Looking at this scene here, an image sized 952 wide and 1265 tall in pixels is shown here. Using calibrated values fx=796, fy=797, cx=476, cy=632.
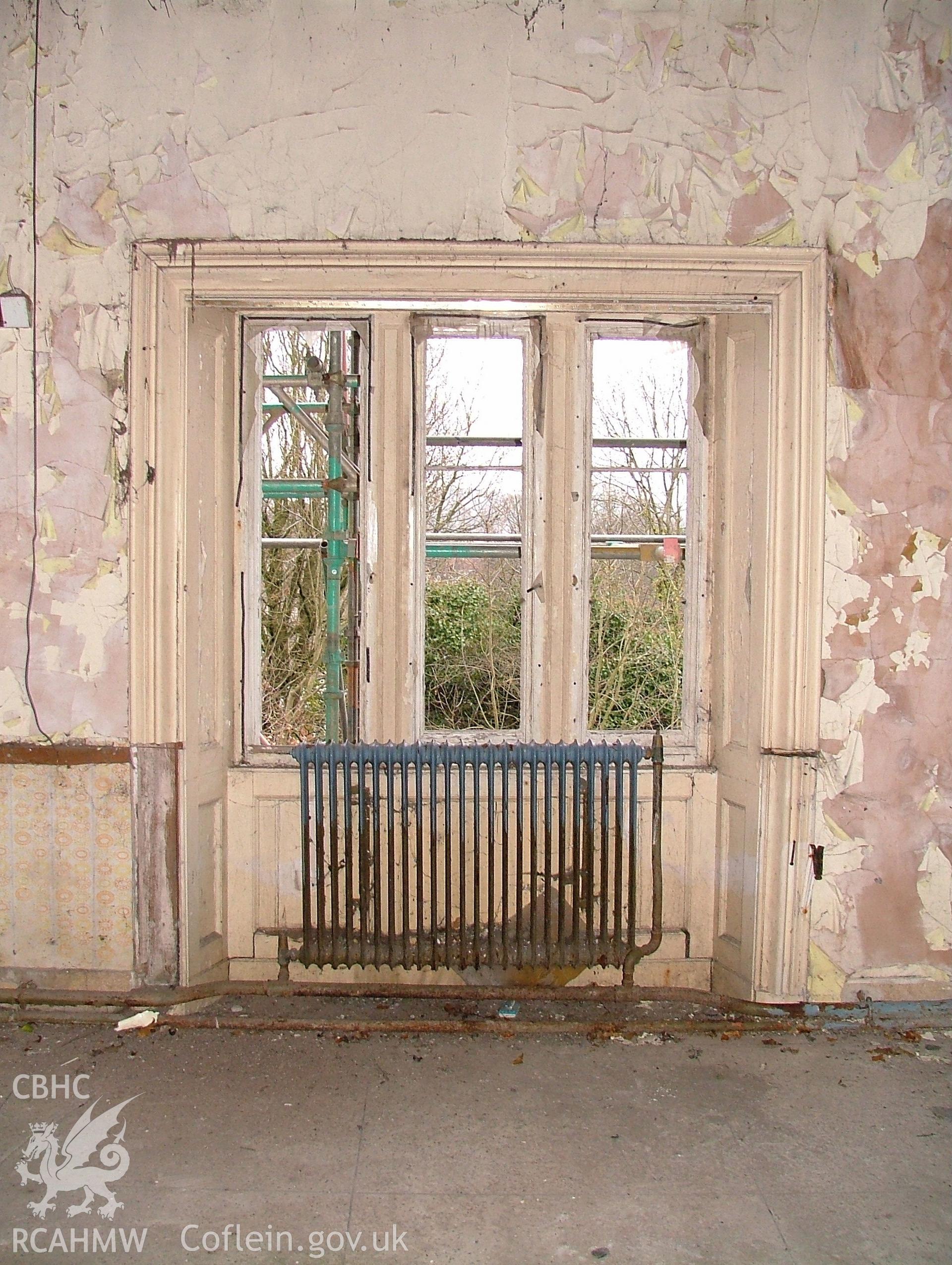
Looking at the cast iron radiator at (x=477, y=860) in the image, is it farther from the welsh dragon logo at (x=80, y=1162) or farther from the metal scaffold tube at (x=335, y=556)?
the welsh dragon logo at (x=80, y=1162)

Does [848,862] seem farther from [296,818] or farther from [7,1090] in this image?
[7,1090]

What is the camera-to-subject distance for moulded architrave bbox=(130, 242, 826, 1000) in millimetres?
2518

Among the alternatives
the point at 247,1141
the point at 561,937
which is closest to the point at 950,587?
the point at 561,937

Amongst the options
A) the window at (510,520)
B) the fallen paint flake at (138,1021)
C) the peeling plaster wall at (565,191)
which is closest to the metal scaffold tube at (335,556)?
the window at (510,520)

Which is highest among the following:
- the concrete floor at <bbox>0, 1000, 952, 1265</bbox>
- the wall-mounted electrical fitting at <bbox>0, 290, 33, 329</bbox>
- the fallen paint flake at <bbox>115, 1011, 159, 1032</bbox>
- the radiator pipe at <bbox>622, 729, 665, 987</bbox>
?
the wall-mounted electrical fitting at <bbox>0, 290, 33, 329</bbox>

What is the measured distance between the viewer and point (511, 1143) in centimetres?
→ 199

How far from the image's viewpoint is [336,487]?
293 centimetres

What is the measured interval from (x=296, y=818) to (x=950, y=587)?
2338mm

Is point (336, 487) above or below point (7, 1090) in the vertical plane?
above

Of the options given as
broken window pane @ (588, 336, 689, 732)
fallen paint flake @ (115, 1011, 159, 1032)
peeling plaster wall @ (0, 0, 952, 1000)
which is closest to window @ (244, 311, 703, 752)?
broken window pane @ (588, 336, 689, 732)

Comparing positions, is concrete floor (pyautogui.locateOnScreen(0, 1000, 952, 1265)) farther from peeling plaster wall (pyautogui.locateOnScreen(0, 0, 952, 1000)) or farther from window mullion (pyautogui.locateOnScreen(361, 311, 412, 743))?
window mullion (pyautogui.locateOnScreen(361, 311, 412, 743))

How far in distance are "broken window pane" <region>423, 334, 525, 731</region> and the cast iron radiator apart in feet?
1.16

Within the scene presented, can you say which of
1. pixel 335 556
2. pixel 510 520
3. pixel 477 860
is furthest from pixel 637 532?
pixel 477 860

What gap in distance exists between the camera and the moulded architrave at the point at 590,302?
8.26 feet
